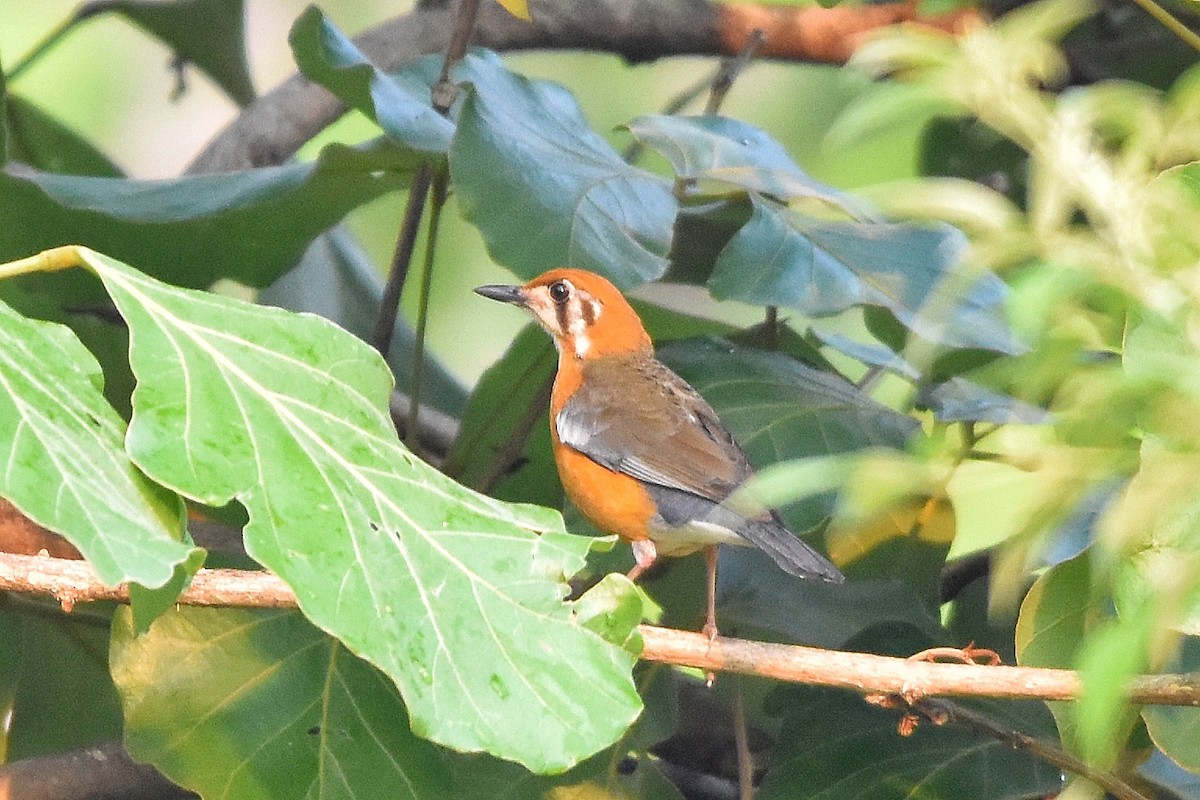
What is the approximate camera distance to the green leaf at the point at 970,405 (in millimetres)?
1544

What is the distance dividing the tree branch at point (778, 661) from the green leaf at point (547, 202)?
0.50 metres

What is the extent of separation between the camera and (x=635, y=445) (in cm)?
208

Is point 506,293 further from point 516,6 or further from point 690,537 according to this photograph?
point 516,6

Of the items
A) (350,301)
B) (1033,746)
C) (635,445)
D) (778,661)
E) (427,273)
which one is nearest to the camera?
(778,661)

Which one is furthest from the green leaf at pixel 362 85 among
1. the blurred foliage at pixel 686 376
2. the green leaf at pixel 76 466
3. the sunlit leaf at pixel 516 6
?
the green leaf at pixel 76 466

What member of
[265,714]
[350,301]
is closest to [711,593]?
[265,714]

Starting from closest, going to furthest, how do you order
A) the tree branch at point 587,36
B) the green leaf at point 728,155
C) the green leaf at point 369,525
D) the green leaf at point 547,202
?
the green leaf at point 369,525 → the green leaf at point 547,202 → the green leaf at point 728,155 → the tree branch at point 587,36

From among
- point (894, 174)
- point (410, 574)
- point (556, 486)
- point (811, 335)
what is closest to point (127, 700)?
point (410, 574)

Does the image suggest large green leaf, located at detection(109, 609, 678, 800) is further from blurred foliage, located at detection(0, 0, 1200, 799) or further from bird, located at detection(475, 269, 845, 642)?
bird, located at detection(475, 269, 845, 642)

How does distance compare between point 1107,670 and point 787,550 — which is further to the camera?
point 787,550

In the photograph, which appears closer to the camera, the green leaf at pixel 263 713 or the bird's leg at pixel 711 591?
the green leaf at pixel 263 713

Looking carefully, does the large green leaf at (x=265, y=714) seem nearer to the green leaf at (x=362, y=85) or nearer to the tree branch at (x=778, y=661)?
the tree branch at (x=778, y=661)

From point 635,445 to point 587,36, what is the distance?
103cm

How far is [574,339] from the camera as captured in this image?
7.43 feet
